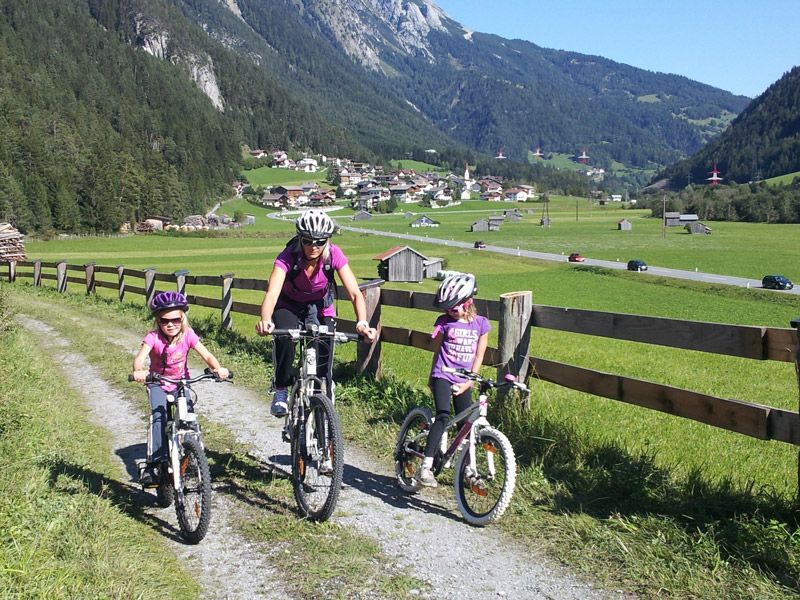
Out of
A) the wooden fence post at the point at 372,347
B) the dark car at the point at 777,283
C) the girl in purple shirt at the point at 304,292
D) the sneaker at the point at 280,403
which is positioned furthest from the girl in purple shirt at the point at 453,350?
the dark car at the point at 777,283

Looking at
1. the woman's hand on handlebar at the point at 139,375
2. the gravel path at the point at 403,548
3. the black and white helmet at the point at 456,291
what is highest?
the black and white helmet at the point at 456,291

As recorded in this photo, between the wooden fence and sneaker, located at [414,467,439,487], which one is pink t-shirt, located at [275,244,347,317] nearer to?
the wooden fence

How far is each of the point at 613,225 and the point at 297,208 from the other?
97663 millimetres

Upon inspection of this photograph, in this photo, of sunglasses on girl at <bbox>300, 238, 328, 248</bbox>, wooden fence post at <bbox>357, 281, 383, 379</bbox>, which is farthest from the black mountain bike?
wooden fence post at <bbox>357, 281, 383, 379</bbox>

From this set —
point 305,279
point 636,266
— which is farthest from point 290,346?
point 636,266

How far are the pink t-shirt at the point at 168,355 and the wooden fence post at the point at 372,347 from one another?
3.44 m

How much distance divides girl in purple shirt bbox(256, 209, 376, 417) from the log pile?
35507 millimetres

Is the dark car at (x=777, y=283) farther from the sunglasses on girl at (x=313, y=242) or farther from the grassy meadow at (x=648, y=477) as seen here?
the sunglasses on girl at (x=313, y=242)

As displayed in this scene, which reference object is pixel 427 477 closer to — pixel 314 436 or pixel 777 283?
pixel 314 436

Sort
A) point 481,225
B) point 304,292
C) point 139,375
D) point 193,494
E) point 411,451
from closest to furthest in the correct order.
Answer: point 193,494
point 139,375
point 411,451
point 304,292
point 481,225

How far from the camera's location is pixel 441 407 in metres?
5.20

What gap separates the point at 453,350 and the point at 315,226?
4.76 ft

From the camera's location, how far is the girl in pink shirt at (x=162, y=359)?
5.16m

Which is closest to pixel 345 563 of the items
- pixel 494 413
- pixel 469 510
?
pixel 469 510
